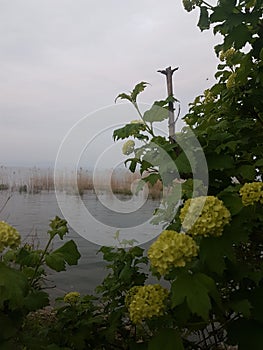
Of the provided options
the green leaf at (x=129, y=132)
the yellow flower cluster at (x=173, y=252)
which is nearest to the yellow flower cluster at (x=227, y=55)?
the green leaf at (x=129, y=132)

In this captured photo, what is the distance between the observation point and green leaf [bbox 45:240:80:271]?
977mm

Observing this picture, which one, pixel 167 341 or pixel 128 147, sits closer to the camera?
pixel 167 341

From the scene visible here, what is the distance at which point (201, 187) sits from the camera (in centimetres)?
104

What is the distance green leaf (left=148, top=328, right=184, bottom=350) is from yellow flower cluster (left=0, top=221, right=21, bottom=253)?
41cm

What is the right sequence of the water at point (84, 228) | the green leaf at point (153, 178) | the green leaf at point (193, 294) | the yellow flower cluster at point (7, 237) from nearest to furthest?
1. the green leaf at point (193, 294)
2. the yellow flower cluster at point (7, 237)
3. the green leaf at point (153, 178)
4. the water at point (84, 228)

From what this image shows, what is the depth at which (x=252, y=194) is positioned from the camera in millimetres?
913

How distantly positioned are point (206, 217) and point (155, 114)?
0.55 m

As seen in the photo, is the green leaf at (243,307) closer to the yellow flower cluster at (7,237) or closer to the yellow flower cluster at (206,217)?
the yellow flower cluster at (206,217)

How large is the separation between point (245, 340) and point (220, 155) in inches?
20.7

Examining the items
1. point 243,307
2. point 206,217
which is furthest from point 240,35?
point 243,307

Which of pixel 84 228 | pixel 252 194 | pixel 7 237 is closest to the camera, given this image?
pixel 7 237

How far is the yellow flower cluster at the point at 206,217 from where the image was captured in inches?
30.2

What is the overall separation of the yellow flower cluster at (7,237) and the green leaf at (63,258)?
0.59 ft

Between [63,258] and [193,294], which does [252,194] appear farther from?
[63,258]
